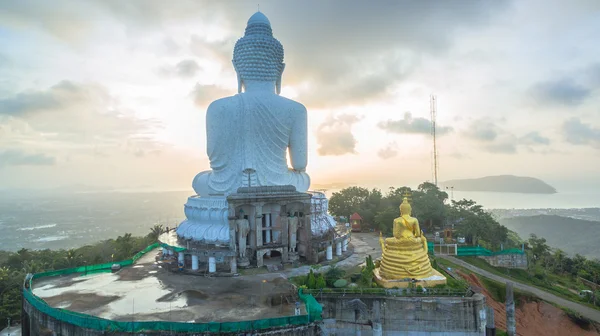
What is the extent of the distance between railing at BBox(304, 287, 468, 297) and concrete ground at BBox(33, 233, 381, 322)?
1570 millimetres

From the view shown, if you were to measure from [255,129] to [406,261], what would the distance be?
47.4 feet

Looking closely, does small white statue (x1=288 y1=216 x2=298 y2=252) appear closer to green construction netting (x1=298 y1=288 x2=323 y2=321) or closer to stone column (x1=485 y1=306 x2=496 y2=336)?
green construction netting (x1=298 y1=288 x2=323 y2=321)

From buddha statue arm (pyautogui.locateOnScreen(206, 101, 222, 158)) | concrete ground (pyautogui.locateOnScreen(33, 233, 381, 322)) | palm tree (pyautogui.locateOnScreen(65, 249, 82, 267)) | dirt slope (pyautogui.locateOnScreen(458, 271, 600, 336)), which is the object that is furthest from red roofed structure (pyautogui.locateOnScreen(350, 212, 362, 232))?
palm tree (pyautogui.locateOnScreen(65, 249, 82, 267))

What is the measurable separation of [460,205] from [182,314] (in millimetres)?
31673

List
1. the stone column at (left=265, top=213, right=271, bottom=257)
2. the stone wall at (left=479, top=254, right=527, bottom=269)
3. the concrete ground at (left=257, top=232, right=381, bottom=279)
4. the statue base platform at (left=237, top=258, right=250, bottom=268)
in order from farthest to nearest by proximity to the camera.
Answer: the stone wall at (left=479, top=254, right=527, bottom=269) → the stone column at (left=265, top=213, right=271, bottom=257) → the statue base platform at (left=237, top=258, right=250, bottom=268) → the concrete ground at (left=257, top=232, right=381, bottom=279)

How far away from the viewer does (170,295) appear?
18281 mm

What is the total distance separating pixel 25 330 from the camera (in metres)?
18.4

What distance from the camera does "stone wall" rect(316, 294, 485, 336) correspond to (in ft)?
54.7

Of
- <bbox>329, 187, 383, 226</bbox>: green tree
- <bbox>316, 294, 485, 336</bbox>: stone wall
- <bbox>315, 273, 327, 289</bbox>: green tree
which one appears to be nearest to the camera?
Result: <bbox>316, 294, 485, 336</bbox>: stone wall

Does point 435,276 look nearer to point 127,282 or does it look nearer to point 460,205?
point 127,282

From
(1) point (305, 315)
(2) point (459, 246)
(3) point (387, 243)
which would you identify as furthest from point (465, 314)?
(2) point (459, 246)

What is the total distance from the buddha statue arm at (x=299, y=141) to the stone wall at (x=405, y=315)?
14042 mm

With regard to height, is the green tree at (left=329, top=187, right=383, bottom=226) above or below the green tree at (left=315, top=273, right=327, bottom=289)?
above

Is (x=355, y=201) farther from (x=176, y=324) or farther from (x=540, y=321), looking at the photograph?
(x=176, y=324)
